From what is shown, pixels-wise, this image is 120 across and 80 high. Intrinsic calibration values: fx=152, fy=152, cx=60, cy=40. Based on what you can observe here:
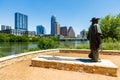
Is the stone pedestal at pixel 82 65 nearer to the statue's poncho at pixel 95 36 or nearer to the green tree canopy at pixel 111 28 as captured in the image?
the statue's poncho at pixel 95 36

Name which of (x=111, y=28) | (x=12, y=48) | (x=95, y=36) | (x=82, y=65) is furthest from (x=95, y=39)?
(x=12, y=48)

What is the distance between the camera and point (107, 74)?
22.5 feet

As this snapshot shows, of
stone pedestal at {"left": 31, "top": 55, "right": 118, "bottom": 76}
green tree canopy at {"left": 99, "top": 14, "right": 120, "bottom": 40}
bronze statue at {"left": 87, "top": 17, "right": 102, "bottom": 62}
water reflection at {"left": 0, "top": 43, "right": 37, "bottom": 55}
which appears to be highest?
green tree canopy at {"left": 99, "top": 14, "right": 120, "bottom": 40}

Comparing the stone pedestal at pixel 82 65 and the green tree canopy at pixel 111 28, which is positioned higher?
the green tree canopy at pixel 111 28

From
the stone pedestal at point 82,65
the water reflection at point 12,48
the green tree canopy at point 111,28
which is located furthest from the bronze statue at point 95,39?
the green tree canopy at point 111,28

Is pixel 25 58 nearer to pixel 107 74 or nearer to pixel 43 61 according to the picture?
pixel 43 61

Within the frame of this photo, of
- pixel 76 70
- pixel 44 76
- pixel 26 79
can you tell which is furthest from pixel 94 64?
pixel 26 79

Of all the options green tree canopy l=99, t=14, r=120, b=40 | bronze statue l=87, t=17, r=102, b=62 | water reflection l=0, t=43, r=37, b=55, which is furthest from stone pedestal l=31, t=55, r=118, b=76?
green tree canopy l=99, t=14, r=120, b=40

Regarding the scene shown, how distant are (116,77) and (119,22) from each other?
25.1 m

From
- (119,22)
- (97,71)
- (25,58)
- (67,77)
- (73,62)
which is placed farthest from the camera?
(119,22)

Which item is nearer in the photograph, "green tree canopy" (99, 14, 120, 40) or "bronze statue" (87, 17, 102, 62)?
"bronze statue" (87, 17, 102, 62)

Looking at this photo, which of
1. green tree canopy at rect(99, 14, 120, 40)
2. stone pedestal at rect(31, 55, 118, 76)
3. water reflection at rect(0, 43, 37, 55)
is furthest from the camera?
green tree canopy at rect(99, 14, 120, 40)

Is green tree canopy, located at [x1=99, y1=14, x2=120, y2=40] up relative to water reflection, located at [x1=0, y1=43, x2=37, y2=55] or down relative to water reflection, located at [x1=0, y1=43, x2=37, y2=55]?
up

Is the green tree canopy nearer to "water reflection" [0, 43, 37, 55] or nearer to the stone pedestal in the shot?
"water reflection" [0, 43, 37, 55]
